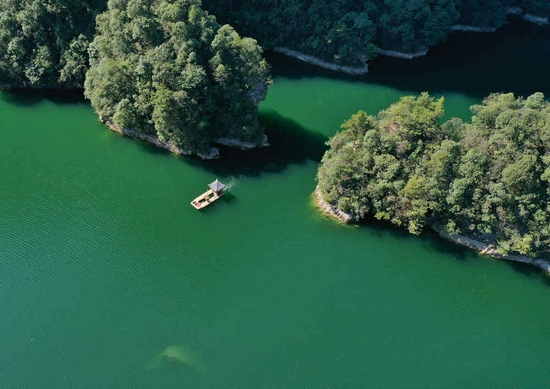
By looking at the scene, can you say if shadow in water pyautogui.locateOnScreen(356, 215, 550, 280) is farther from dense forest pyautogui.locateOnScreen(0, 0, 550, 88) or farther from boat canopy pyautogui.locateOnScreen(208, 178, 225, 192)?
dense forest pyautogui.locateOnScreen(0, 0, 550, 88)

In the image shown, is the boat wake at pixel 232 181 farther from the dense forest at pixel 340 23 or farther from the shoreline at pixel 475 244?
the dense forest at pixel 340 23

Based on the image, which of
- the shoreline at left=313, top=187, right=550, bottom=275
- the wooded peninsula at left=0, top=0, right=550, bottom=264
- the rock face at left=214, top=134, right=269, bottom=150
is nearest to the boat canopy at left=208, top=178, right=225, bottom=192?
the wooded peninsula at left=0, top=0, right=550, bottom=264

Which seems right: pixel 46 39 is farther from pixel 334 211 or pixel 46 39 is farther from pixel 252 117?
pixel 334 211

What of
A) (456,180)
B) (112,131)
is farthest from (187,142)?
(456,180)

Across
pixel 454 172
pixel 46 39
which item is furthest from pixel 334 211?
pixel 46 39

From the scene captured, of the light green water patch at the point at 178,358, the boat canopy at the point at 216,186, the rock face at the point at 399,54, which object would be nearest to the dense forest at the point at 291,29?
the rock face at the point at 399,54

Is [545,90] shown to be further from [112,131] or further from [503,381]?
[112,131]
